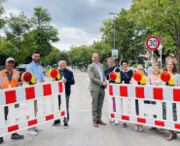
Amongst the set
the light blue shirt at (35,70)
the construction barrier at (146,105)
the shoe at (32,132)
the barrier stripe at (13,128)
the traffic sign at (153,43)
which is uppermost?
the traffic sign at (153,43)

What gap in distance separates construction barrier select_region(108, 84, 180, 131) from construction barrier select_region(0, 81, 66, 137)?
1.43 meters

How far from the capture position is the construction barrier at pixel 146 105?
13.3 feet

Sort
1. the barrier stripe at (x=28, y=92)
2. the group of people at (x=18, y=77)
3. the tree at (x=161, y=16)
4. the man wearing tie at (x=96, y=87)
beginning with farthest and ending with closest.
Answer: the tree at (x=161, y=16) < the man wearing tie at (x=96, y=87) < the group of people at (x=18, y=77) < the barrier stripe at (x=28, y=92)

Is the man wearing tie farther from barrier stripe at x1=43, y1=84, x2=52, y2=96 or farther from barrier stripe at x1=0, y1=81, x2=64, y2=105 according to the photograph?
barrier stripe at x1=43, y1=84, x2=52, y2=96

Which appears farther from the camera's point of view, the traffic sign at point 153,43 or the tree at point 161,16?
the tree at point 161,16

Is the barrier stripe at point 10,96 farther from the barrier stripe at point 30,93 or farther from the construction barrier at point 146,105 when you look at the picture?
the construction barrier at point 146,105

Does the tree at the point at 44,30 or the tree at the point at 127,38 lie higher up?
the tree at the point at 44,30

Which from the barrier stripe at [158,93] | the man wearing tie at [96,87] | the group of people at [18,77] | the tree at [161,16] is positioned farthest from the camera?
the tree at [161,16]

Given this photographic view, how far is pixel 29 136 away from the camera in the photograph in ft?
15.0

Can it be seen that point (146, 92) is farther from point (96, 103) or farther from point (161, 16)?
point (161, 16)

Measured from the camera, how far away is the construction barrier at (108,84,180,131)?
4047mm

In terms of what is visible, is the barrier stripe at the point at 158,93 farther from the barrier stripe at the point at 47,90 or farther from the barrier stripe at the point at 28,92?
the barrier stripe at the point at 47,90

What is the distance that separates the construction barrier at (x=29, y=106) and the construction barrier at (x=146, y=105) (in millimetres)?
1431

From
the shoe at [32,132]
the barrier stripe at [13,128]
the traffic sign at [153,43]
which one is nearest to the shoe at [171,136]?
the shoe at [32,132]
